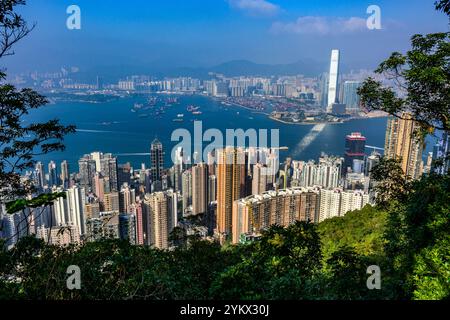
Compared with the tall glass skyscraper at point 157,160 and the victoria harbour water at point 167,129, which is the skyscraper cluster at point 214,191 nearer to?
the tall glass skyscraper at point 157,160

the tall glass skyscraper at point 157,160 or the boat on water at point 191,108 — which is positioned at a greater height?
the boat on water at point 191,108

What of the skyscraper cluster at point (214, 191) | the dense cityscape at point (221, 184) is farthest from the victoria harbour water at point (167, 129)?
the skyscraper cluster at point (214, 191)

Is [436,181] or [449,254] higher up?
[436,181]

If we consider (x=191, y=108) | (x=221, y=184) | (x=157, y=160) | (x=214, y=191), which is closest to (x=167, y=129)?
(x=157, y=160)
